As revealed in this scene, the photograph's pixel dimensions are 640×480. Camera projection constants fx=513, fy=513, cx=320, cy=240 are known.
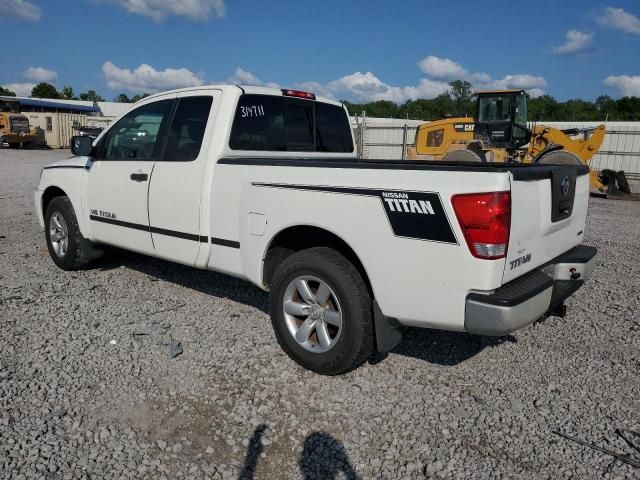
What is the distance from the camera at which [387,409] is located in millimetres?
3205

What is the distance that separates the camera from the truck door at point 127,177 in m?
4.73

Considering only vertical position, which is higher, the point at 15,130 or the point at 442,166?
the point at 15,130

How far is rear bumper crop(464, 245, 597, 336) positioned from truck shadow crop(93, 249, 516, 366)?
84cm

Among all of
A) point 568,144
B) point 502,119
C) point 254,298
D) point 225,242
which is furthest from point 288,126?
point 568,144

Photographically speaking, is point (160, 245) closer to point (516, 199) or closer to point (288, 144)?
point (288, 144)

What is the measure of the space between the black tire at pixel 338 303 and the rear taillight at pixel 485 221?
0.83 m

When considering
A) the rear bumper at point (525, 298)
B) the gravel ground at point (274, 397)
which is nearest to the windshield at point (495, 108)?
the gravel ground at point (274, 397)

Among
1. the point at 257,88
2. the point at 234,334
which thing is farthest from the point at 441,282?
the point at 257,88

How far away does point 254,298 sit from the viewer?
5.14 meters

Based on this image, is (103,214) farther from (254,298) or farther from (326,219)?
(326,219)

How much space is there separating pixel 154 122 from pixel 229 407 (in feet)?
9.52

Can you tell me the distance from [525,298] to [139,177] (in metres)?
3.46

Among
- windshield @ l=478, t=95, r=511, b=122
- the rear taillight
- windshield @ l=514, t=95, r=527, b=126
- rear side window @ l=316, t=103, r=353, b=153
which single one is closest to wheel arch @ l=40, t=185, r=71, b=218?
rear side window @ l=316, t=103, r=353, b=153

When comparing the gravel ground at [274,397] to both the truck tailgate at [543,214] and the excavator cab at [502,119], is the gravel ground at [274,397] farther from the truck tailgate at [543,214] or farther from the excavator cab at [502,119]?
the excavator cab at [502,119]
